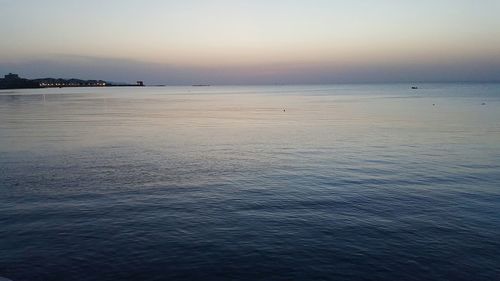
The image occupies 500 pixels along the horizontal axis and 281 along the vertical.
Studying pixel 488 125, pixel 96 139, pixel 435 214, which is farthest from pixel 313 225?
pixel 488 125

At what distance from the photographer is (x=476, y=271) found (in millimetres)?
18953

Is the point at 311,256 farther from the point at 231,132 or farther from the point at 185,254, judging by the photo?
the point at 231,132

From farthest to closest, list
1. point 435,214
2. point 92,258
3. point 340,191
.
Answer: point 340,191
point 435,214
point 92,258

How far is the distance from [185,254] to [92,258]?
4.54 meters

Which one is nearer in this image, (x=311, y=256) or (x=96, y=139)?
(x=311, y=256)

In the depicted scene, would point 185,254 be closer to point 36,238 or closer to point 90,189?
point 36,238

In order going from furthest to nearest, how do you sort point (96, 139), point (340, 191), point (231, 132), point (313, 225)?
point (231, 132) < point (96, 139) < point (340, 191) < point (313, 225)

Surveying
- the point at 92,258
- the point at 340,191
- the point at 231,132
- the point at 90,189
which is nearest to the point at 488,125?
the point at 231,132

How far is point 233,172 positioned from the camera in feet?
128

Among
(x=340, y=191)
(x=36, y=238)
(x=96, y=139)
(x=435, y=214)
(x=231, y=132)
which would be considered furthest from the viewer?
(x=231, y=132)

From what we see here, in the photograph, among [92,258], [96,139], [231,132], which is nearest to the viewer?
[92,258]

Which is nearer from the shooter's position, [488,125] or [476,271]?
[476,271]

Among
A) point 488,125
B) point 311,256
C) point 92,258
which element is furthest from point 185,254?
point 488,125

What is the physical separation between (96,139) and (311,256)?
47.4 metres
